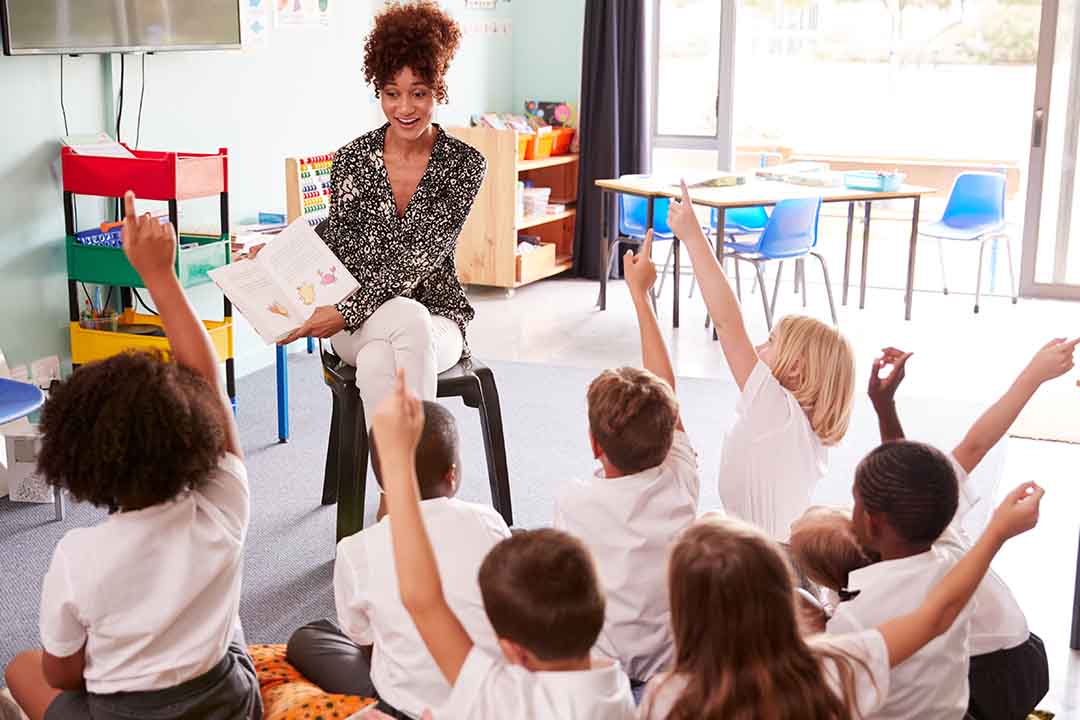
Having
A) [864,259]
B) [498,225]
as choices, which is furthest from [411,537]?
[864,259]

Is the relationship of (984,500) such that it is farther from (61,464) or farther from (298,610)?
(61,464)

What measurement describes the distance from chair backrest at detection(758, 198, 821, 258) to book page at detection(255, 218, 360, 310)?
302 centimetres

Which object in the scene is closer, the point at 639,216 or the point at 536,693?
the point at 536,693

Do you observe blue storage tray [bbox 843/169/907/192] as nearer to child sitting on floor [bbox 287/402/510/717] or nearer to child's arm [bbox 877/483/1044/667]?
child sitting on floor [bbox 287/402/510/717]

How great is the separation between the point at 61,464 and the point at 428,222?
166cm

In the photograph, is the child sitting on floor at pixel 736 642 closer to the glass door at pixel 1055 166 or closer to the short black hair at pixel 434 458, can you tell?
the short black hair at pixel 434 458

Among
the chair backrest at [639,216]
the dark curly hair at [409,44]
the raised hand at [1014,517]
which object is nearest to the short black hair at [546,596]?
the raised hand at [1014,517]

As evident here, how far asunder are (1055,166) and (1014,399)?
15.9ft

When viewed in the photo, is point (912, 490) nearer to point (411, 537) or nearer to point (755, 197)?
point (411, 537)

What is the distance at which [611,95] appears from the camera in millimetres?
6844

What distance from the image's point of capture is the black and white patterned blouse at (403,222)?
3.20m

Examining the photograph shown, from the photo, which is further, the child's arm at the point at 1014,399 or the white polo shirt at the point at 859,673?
the child's arm at the point at 1014,399

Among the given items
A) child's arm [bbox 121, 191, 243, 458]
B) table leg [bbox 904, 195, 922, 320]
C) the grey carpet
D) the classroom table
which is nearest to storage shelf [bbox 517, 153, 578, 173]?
the classroom table

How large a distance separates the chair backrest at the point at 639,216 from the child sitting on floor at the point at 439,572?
4308 mm
